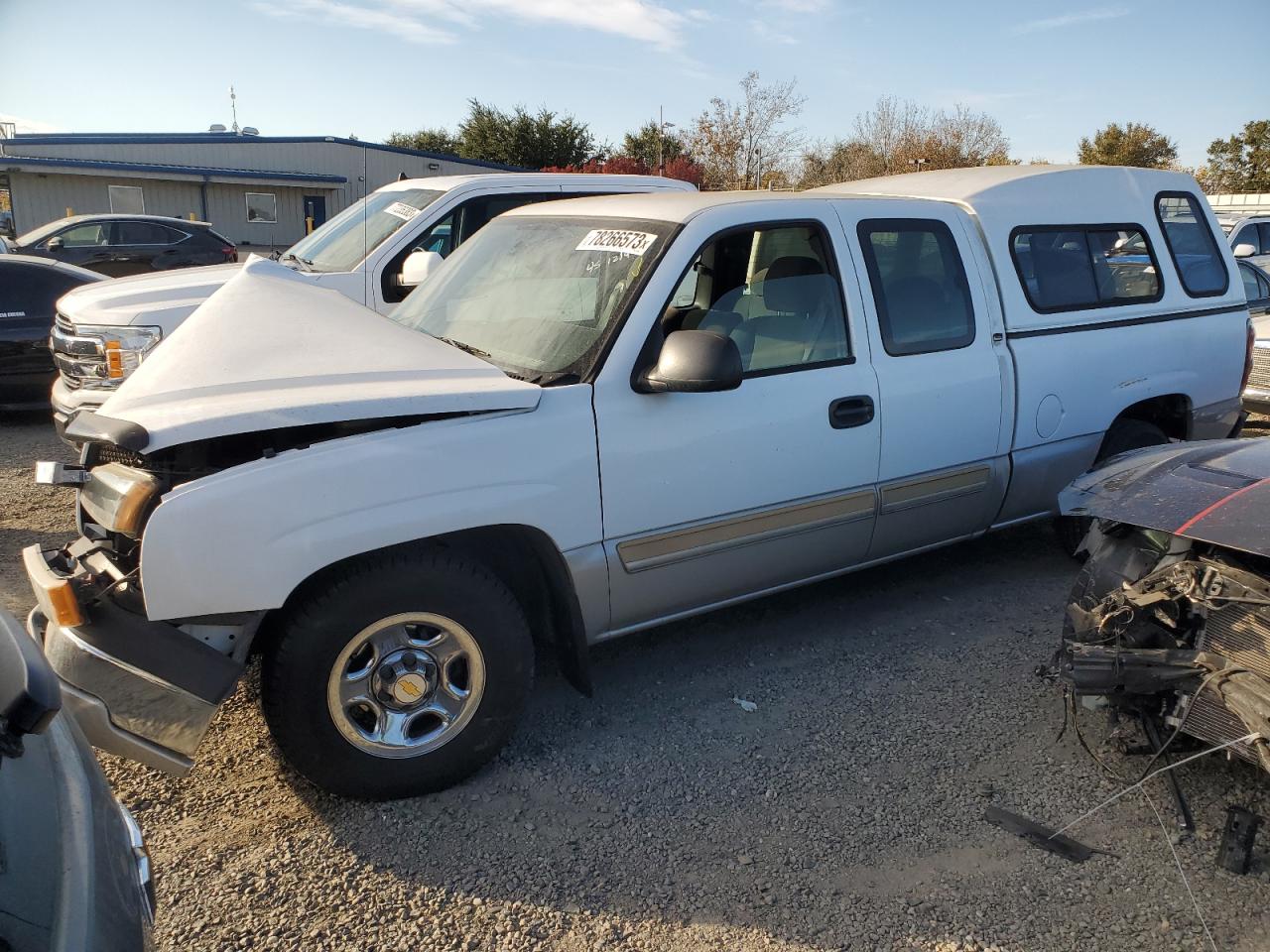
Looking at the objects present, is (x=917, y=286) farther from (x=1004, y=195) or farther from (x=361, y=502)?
(x=361, y=502)

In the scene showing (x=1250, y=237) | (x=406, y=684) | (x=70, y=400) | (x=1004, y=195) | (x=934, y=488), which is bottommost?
(x=406, y=684)

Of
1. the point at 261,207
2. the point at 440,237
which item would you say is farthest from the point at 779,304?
the point at 261,207

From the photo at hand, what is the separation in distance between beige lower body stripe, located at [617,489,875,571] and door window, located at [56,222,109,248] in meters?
17.6

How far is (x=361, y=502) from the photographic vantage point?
2.87m

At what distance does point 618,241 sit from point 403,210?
154 inches

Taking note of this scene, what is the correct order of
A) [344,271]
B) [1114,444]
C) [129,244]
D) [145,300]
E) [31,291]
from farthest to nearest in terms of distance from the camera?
[129,244] < [31,291] < [344,271] < [145,300] < [1114,444]

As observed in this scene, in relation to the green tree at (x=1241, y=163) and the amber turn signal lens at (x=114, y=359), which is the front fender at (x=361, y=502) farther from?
the green tree at (x=1241, y=163)

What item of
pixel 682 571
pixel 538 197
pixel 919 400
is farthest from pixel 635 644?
pixel 538 197

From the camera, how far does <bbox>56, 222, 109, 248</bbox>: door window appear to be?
17.4 m

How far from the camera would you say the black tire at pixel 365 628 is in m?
2.88

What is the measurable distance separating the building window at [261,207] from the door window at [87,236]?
18621 mm

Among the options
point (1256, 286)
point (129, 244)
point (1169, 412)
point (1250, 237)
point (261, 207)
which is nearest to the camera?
point (1169, 412)

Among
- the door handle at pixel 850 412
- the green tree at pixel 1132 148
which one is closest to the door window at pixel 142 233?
the door handle at pixel 850 412

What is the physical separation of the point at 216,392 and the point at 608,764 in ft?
5.97
